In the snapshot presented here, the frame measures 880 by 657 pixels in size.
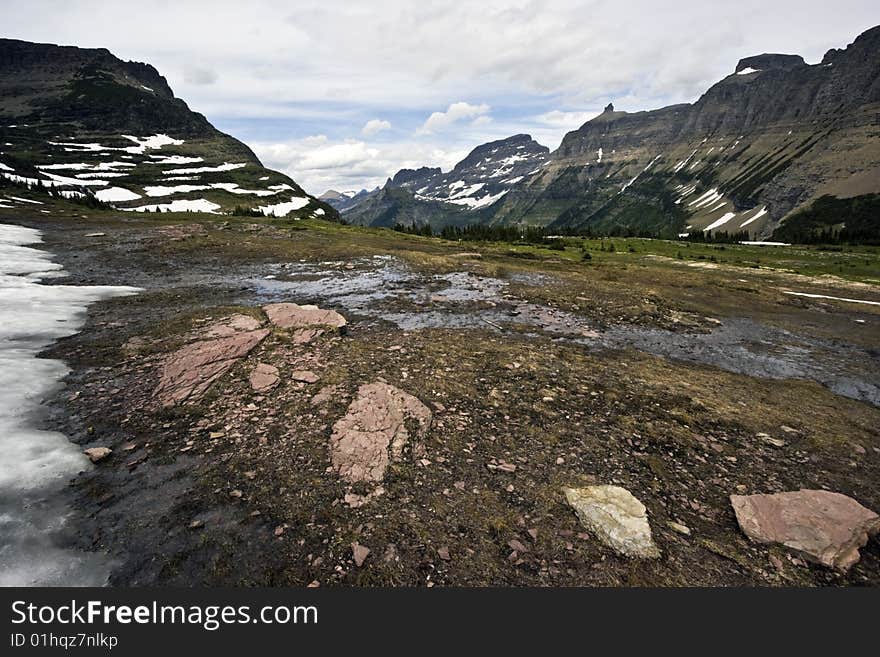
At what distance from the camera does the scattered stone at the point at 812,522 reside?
5059mm

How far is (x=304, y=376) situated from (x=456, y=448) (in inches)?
169

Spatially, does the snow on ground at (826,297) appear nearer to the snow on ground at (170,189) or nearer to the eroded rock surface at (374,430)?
the eroded rock surface at (374,430)

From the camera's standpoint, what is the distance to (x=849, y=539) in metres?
5.21

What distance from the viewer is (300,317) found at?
1308 centimetres

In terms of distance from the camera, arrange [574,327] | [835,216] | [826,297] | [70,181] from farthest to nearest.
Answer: [835,216], [70,181], [826,297], [574,327]

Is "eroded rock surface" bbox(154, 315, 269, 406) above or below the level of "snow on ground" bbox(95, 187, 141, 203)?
below

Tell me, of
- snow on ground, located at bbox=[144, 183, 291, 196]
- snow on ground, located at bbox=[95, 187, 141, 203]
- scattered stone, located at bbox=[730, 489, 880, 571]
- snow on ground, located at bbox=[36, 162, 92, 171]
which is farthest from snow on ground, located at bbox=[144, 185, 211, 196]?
scattered stone, located at bbox=[730, 489, 880, 571]

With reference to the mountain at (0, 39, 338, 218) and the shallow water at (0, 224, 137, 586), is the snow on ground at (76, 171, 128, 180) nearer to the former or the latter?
the mountain at (0, 39, 338, 218)

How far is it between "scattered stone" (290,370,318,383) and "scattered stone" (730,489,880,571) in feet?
27.0

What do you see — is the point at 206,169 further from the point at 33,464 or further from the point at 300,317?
the point at 33,464

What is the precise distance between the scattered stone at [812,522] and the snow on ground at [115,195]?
11612cm

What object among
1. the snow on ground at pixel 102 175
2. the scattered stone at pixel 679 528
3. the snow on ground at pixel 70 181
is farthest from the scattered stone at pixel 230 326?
the snow on ground at pixel 102 175

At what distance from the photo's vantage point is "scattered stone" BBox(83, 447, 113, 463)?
6.19 meters

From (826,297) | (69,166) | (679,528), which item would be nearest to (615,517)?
(679,528)
